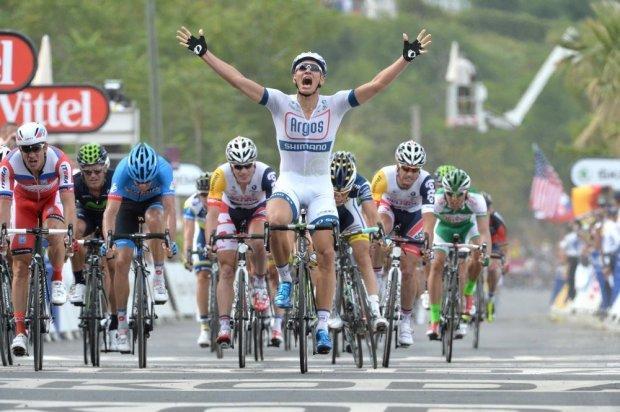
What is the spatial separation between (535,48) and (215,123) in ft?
370

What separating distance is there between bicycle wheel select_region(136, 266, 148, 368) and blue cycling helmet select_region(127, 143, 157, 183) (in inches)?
35.4

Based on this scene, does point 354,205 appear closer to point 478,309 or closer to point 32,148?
point 32,148

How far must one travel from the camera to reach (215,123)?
71.9 meters

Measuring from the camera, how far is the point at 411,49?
1686cm

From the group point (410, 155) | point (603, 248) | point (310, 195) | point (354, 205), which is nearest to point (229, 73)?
point (310, 195)

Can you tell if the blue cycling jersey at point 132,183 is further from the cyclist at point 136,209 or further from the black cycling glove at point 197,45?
the black cycling glove at point 197,45

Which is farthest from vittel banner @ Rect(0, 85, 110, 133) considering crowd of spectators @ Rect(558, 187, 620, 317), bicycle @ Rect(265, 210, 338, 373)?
bicycle @ Rect(265, 210, 338, 373)

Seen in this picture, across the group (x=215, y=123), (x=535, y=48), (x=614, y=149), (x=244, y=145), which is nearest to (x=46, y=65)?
(x=614, y=149)

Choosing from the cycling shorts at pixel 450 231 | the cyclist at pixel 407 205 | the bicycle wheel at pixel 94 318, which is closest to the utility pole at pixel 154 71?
the cycling shorts at pixel 450 231

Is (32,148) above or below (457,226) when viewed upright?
above

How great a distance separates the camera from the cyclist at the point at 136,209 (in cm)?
1816

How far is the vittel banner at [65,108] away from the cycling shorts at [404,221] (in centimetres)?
1418

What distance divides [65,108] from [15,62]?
9199 millimetres

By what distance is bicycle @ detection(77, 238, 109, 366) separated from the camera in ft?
59.6
